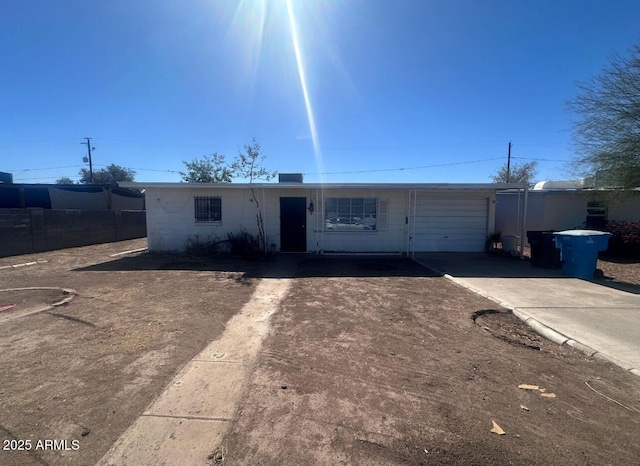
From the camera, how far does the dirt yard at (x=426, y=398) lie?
7.58 ft

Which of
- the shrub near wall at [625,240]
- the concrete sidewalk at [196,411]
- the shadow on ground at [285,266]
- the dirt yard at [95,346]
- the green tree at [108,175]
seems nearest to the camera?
the concrete sidewalk at [196,411]

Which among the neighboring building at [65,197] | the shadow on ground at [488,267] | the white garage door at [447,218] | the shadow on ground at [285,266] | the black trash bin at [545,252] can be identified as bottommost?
the shadow on ground at [285,266]

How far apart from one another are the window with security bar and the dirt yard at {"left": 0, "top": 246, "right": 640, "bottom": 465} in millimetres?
6165

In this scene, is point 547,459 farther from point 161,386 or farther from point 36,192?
point 36,192

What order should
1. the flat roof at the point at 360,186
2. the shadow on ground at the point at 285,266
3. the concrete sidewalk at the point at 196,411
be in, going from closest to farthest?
the concrete sidewalk at the point at 196,411, the shadow on ground at the point at 285,266, the flat roof at the point at 360,186

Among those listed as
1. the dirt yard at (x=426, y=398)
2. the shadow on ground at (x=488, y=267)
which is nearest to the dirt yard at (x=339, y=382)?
the dirt yard at (x=426, y=398)

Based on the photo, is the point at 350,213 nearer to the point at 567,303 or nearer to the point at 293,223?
the point at 293,223

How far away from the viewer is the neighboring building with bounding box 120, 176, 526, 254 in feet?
39.8

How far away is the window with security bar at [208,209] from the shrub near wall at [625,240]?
47.7 feet

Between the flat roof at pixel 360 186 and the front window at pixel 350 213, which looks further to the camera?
the front window at pixel 350 213

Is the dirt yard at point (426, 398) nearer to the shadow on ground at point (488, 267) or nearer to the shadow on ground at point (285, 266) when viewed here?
the shadow on ground at point (285, 266)

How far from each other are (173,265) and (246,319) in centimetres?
587

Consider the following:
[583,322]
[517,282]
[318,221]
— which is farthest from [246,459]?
[318,221]

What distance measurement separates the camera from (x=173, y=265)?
995 cm
